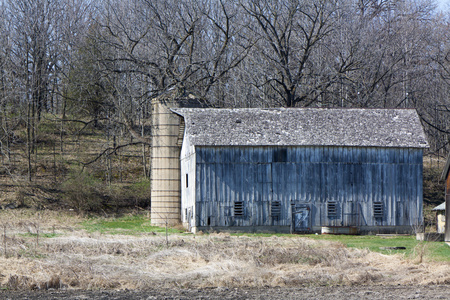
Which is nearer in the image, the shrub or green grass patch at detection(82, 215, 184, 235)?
green grass patch at detection(82, 215, 184, 235)

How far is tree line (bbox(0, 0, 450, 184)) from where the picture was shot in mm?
43719

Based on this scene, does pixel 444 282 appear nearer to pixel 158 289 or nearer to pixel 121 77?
pixel 158 289

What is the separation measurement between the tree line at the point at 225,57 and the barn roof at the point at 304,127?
28.6 feet

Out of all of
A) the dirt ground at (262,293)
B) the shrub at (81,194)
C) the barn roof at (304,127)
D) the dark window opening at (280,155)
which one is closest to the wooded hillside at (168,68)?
the shrub at (81,194)

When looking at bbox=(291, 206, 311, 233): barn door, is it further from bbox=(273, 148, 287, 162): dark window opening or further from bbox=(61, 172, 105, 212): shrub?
bbox=(61, 172, 105, 212): shrub

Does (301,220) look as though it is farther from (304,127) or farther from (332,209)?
(304,127)

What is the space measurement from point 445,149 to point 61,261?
148 feet

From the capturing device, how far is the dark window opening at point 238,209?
1227 inches

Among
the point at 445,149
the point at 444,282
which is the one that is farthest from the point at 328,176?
the point at 445,149

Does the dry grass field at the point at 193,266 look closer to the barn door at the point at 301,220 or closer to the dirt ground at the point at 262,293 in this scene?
the dirt ground at the point at 262,293

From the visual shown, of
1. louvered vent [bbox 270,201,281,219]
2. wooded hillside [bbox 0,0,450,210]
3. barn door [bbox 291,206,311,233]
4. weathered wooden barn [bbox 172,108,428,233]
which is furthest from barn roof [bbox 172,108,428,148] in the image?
wooded hillside [bbox 0,0,450,210]

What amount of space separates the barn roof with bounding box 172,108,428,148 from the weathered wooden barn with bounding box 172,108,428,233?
0.05 m

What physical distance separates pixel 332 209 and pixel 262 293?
17.3 m

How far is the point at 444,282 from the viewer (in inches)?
657
